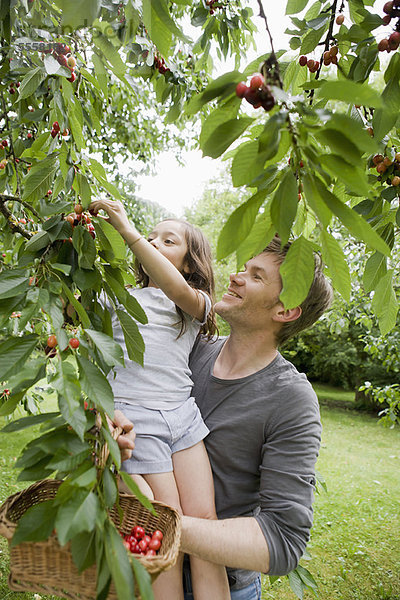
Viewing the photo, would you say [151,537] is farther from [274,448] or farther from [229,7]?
[229,7]

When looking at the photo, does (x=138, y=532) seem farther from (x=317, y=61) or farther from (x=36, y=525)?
(x=317, y=61)

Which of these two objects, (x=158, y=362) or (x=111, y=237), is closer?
(x=111, y=237)

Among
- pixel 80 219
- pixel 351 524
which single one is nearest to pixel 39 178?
pixel 80 219

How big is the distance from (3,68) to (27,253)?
93 centimetres

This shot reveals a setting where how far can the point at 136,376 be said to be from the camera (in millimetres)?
1708

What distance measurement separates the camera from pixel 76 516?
0.66 m

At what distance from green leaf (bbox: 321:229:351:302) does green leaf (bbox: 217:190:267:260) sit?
110mm

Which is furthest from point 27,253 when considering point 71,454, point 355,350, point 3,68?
point 355,350

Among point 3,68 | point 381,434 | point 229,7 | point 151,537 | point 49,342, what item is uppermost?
point 229,7

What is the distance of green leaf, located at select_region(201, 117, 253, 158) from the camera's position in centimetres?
72

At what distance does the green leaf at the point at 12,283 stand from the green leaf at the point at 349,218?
557 mm

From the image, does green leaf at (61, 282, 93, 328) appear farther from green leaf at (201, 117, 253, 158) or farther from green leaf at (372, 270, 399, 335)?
green leaf at (372, 270, 399, 335)

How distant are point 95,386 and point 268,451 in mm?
925

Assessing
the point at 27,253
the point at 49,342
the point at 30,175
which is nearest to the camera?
the point at 49,342
